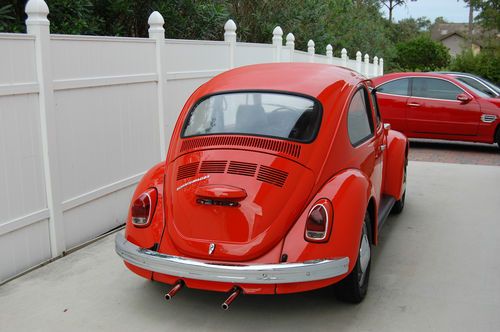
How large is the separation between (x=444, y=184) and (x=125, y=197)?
15.0ft

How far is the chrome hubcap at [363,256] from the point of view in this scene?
418 centimetres

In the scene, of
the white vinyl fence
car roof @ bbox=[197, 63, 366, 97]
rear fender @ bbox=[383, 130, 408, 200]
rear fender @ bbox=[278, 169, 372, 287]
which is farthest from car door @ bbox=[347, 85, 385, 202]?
the white vinyl fence

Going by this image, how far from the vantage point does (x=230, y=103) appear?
455cm

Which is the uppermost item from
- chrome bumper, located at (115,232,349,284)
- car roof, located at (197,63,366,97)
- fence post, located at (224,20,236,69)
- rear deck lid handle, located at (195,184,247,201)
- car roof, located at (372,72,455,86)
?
fence post, located at (224,20,236,69)

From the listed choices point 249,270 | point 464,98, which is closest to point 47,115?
point 249,270

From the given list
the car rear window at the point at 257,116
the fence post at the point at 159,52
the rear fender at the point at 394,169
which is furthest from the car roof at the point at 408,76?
the car rear window at the point at 257,116

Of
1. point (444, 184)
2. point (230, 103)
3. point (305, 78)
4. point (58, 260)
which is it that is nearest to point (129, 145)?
point (58, 260)

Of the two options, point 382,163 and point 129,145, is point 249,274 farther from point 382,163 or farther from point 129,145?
point 129,145

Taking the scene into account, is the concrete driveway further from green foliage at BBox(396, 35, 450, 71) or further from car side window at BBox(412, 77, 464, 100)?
green foliage at BBox(396, 35, 450, 71)

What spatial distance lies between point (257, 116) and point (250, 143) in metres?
0.33

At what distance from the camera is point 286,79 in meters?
4.62

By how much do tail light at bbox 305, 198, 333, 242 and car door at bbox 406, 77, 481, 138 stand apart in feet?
25.4

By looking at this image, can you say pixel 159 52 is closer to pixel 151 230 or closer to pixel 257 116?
pixel 257 116

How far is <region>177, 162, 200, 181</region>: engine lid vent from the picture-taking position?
4105 mm
